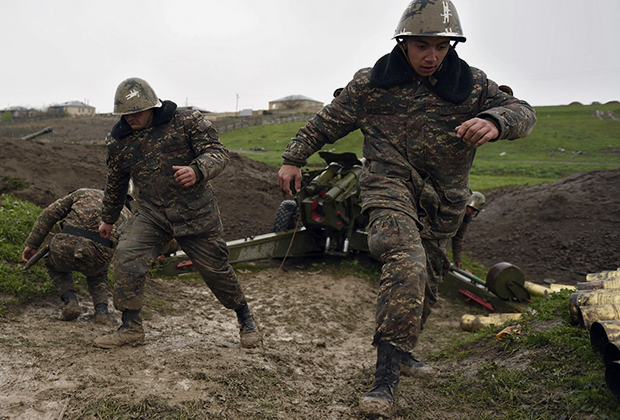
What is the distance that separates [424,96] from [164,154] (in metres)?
2.16

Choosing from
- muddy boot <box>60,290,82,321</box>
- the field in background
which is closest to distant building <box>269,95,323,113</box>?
the field in background

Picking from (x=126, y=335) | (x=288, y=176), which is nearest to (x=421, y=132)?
(x=288, y=176)

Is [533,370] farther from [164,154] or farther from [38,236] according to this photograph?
[38,236]

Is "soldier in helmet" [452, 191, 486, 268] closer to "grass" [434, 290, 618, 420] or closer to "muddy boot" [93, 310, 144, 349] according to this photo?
"grass" [434, 290, 618, 420]

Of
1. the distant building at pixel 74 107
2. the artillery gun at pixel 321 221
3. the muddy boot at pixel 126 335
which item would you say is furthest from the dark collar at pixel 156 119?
the distant building at pixel 74 107

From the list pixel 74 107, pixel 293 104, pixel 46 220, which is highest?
pixel 293 104

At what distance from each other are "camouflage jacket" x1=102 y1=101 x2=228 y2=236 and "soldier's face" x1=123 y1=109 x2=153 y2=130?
1.4 inches

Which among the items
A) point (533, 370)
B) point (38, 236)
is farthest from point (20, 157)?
point (533, 370)

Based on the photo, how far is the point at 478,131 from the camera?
10.4ft

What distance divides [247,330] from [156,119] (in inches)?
77.9

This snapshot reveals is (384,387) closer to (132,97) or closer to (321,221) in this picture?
(132,97)

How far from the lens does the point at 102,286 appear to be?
218 inches

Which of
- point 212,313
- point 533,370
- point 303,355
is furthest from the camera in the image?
point 212,313

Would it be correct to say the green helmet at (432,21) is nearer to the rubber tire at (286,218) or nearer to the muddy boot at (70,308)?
the muddy boot at (70,308)
